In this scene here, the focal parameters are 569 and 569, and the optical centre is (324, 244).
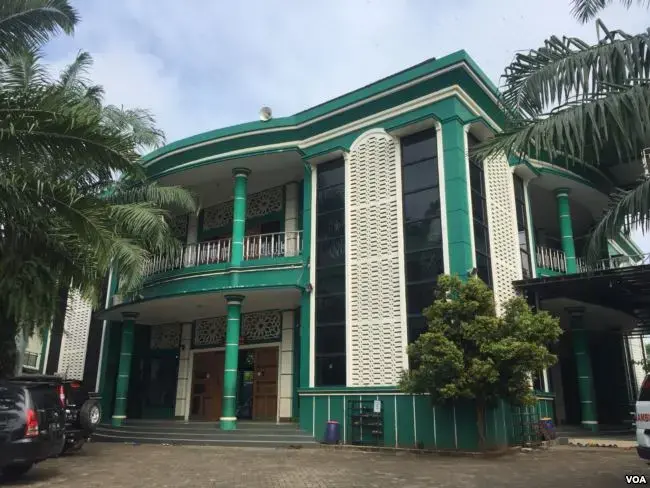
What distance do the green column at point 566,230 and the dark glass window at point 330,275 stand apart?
712 centimetres

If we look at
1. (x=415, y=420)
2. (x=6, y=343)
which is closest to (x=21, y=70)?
(x=6, y=343)

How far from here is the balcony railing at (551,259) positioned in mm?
16678

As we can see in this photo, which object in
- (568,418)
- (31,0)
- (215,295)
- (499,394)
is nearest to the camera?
(31,0)

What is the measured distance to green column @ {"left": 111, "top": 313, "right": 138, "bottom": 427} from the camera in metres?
17.1

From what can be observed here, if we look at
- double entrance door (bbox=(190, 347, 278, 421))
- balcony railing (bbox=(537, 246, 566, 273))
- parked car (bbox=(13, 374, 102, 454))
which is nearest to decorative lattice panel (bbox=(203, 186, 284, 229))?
double entrance door (bbox=(190, 347, 278, 421))

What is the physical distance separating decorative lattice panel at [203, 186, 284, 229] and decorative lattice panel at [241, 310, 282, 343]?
10.3 feet

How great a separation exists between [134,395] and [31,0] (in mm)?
13895

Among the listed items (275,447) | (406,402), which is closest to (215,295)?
(275,447)

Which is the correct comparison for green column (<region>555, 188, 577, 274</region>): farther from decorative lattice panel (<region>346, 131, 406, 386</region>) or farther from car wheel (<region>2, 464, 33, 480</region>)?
car wheel (<region>2, 464, 33, 480</region>)

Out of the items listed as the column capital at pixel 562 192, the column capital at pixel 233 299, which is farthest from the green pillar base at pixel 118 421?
the column capital at pixel 562 192

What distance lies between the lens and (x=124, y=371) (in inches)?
690

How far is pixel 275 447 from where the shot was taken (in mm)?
12766

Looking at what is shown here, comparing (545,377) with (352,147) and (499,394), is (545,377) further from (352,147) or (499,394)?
(352,147)

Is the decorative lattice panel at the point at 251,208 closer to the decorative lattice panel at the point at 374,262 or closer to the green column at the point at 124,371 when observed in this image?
the decorative lattice panel at the point at 374,262
